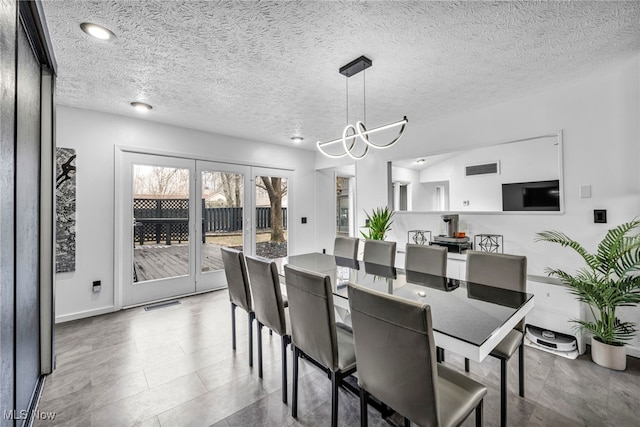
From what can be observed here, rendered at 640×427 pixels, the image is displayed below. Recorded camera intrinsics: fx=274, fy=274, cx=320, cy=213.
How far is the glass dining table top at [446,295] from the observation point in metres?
1.38

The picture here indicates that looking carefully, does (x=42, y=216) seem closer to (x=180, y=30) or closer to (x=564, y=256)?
(x=180, y=30)

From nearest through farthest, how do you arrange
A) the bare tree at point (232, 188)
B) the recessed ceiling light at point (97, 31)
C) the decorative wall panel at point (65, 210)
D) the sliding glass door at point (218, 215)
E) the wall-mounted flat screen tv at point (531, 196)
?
the recessed ceiling light at point (97, 31), the wall-mounted flat screen tv at point (531, 196), the decorative wall panel at point (65, 210), the sliding glass door at point (218, 215), the bare tree at point (232, 188)

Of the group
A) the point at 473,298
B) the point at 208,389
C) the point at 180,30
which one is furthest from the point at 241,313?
the point at 180,30

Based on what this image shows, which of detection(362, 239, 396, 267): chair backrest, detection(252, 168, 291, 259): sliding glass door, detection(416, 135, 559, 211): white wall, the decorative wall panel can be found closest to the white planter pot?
detection(416, 135, 559, 211): white wall

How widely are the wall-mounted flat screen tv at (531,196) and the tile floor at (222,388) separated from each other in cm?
149

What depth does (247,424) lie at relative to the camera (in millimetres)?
1719

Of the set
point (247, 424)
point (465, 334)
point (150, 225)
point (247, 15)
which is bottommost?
point (247, 424)

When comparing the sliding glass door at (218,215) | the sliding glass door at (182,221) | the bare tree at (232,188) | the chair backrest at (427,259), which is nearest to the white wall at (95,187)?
the sliding glass door at (182,221)

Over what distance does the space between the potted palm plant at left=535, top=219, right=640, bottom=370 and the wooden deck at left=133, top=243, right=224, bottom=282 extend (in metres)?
4.45

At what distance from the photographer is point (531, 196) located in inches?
121

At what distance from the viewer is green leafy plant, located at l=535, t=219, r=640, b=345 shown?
2.24 meters

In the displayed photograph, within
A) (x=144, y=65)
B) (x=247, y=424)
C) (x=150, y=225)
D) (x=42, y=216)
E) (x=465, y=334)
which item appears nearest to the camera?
(x=465, y=334)

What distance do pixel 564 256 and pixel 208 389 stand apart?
3562mm

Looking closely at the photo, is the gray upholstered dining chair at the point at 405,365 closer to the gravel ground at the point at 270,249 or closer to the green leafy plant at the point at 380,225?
the green leafy plant at the point at 380,225
